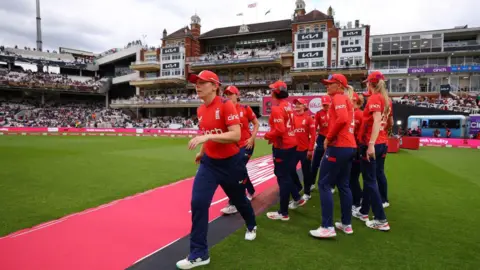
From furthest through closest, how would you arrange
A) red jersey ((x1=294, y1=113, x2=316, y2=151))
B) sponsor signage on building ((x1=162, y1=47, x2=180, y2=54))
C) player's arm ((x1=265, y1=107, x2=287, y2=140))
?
sponsor signage on building ((x1=162, y1=47, x2=180, y2=54)), red jersey ((x1=294, y1=113, x2=316, y2=151)), player's arm ((x1=265, y1=107, x2=287, y2=140))

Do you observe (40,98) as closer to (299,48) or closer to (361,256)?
(299,48)

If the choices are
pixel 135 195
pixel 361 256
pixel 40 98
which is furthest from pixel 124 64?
pixel 361 256

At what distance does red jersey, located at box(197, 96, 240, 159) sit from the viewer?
3.12 meters

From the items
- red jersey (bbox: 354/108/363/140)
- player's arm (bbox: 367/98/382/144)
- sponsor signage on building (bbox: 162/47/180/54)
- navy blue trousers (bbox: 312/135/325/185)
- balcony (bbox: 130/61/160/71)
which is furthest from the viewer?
balcony (bbox: 130/61/160/71)

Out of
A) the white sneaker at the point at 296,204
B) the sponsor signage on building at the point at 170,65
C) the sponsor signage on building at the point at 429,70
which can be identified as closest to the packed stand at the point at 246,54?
the sponsor signage on building at the point at 170,65

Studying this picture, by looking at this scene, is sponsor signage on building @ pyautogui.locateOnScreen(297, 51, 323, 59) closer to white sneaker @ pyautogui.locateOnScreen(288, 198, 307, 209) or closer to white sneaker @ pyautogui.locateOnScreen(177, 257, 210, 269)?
white sneaker @ pyautogui.locateOnScreen(288, 198, 307, 209)

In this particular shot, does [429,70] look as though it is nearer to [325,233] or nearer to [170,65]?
[170,65]

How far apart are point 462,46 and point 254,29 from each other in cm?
3233

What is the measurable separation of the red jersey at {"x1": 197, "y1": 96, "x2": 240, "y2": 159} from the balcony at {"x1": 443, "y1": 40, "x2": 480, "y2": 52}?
5056 cm

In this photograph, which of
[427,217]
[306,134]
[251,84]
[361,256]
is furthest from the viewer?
[251,84]

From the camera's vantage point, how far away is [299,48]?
139 ft

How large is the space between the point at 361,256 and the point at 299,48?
139ft

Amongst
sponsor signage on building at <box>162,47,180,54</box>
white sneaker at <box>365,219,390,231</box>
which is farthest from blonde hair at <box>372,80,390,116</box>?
sponsor signage on building at <box>162,47,180,54</box>

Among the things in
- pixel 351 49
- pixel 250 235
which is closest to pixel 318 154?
pixel 250 235
